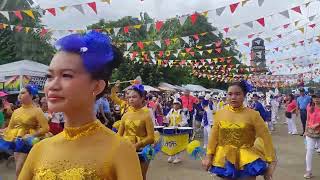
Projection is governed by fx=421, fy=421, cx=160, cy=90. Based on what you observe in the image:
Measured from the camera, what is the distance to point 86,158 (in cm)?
216

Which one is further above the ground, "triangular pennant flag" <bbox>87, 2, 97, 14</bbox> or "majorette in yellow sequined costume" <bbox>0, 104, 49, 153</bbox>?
"triangular pennant flag" <bbox>87, 2, 97, 14</bbox>

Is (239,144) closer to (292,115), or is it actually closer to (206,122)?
(206,122)

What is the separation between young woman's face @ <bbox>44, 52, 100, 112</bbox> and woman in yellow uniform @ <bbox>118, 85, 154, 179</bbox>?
148 inches

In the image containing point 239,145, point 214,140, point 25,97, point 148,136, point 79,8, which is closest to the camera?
point 239,145

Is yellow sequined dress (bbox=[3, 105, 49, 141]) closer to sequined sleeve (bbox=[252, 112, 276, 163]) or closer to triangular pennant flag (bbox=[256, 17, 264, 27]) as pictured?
sequined sleeve (bbox=[252, 112, 276, 163])

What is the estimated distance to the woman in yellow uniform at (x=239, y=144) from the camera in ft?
16.6

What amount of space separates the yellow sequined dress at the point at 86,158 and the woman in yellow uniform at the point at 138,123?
3.59 meters

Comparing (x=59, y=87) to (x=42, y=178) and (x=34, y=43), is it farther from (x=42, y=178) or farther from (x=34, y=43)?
(x=34, y=43)

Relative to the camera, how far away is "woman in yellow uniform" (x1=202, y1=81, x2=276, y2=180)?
5.07m

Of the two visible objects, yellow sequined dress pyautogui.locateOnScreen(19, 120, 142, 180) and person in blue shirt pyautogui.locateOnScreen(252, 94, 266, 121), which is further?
person in blue shirt pyautogui.locateOnScreen(252, 94, 266, 121)

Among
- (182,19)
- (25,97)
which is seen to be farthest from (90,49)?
(182,19)

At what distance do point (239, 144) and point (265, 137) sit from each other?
1.11 ft

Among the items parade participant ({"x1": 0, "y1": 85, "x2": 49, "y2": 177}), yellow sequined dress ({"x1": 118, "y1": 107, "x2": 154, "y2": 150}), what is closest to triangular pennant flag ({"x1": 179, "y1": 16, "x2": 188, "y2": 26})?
parade participant ({"x1": 0, "y1": 85, "x2": 49, "y2": 177})

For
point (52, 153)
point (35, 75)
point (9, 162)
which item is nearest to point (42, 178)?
point (52, 153)
